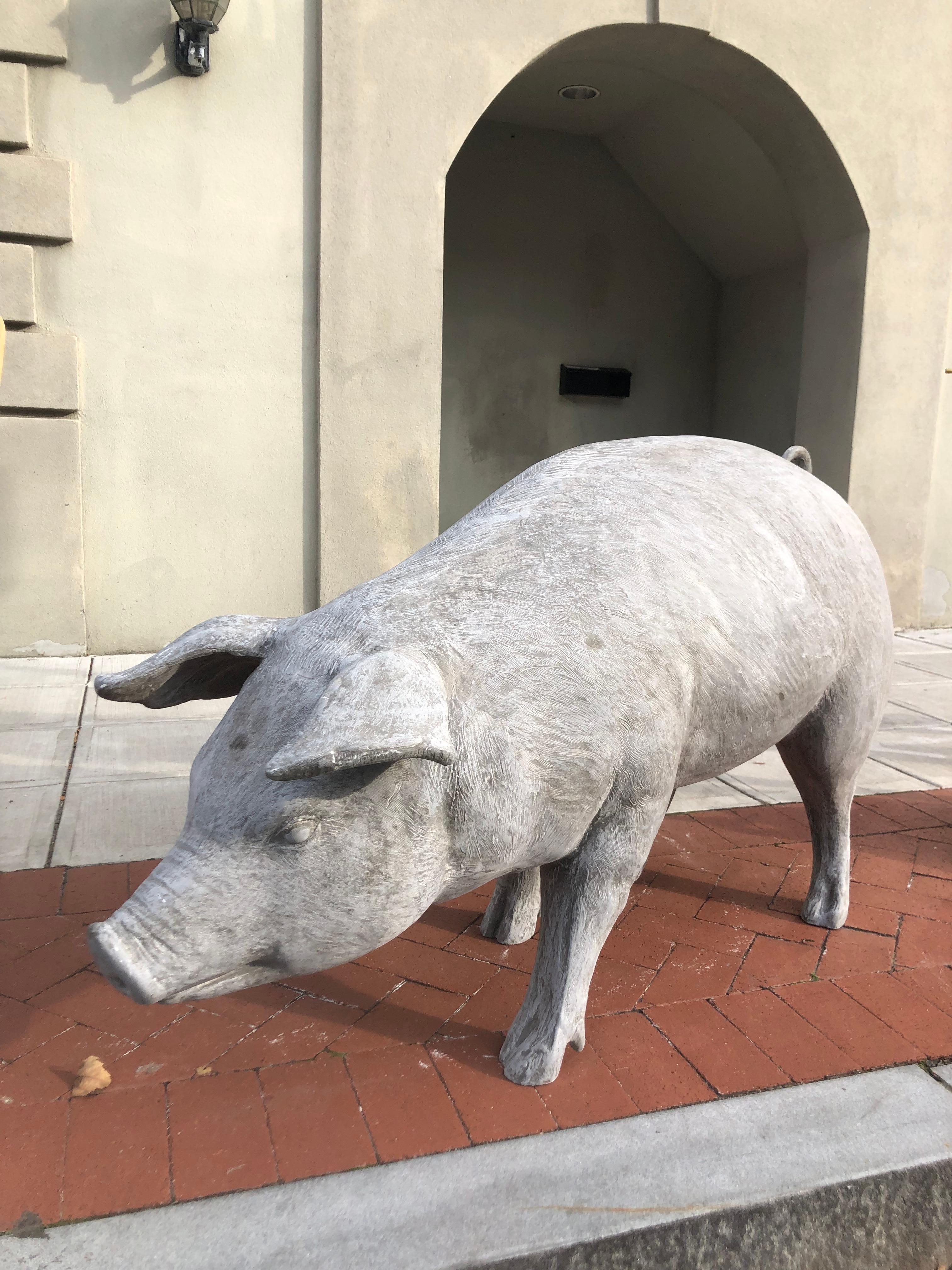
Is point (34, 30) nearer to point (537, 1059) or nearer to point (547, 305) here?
point (547, 305)

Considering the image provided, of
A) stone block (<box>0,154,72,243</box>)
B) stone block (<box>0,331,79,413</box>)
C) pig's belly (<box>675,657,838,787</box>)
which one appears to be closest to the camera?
pig's belly (<box>675,657,838,787</box>)

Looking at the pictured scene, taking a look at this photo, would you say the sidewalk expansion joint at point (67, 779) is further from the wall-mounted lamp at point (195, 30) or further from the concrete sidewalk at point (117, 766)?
the wall-mounted lamp at point (195, 30)

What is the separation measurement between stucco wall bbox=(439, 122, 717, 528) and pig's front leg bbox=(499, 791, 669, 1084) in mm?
7111

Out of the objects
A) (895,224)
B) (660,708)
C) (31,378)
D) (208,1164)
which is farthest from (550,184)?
(208,1164)

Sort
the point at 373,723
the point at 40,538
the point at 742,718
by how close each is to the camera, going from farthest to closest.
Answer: the point at 40,538 < the point at 742,718 < the point at 373,723

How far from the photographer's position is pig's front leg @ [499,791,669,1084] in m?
1.97

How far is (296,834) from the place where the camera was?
5.08 feet

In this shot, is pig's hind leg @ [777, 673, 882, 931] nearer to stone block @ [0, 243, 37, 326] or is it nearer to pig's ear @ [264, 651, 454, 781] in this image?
pig's ear @ [264, 651, 454, 781]

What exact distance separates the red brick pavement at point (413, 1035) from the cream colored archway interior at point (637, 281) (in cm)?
562

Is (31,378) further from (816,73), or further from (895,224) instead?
(895,224)

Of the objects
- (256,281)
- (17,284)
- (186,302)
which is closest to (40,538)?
(17,284)

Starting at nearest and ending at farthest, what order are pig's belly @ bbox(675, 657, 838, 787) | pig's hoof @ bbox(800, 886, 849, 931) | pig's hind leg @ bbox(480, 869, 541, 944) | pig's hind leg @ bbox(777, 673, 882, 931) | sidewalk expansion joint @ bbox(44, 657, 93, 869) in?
pig's belly @ bbox(675, 657, 838, 787) < pig's hind leg @ bbox(777, 673, 882, 931) < pig's hind leg @ bbox(480, 869, 541, 944) < pig's hoof @ bbox(800, 886, 849, 931) < sidewalk expansion joint @ bbox(44, 657, 93, 869)

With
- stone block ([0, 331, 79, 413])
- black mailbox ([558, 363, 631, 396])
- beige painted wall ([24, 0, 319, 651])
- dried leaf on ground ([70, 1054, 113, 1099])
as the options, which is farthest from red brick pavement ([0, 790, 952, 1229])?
black mailbox ([558, 363, 631, 396])

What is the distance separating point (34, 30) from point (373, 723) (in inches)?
227
